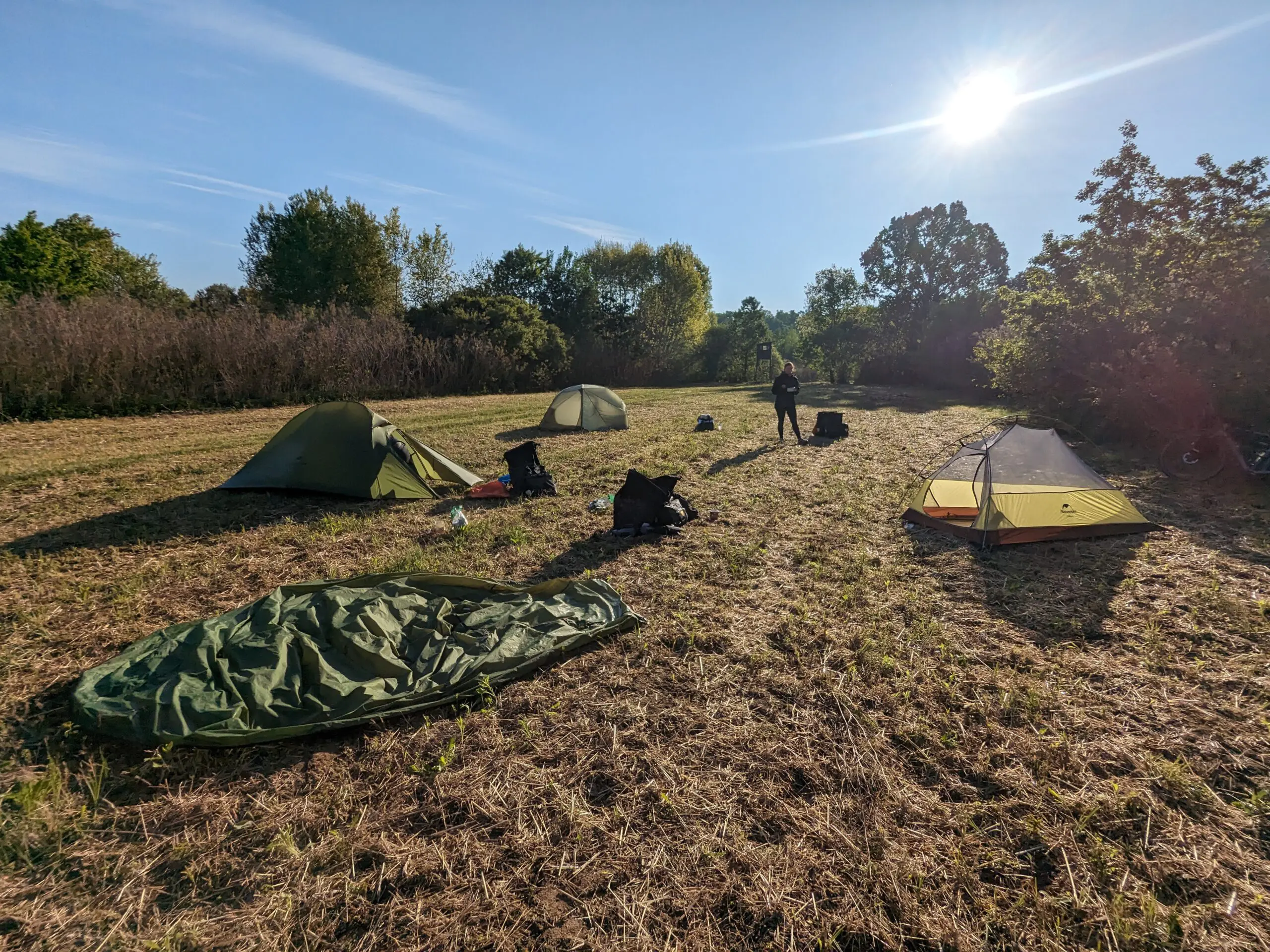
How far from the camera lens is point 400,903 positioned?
2225mm

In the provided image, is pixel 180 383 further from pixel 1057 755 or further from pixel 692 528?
pixel 1057 755

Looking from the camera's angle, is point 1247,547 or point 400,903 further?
point 1247,547

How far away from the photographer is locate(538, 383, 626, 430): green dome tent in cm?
1420

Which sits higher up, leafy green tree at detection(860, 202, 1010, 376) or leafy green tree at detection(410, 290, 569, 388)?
leafy green tree at detection(860, 202, 1010, 376)

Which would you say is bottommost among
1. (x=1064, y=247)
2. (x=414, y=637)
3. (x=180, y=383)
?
(x=414, y=637)

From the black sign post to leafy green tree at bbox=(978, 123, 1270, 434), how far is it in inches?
935

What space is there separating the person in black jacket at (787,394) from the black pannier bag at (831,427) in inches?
30.7

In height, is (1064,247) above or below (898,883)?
above

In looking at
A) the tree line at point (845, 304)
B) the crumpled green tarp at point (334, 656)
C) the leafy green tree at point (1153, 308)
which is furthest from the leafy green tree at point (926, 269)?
the crumpled green tarp at point (334, 656)

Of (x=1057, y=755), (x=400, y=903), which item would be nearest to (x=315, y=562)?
(x=400, y=903)

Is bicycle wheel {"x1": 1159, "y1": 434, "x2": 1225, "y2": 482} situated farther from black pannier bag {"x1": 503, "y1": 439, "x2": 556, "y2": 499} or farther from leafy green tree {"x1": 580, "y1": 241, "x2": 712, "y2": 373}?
leafy green tree {"x1": 580, "y1": 241, "x2": 712, "y2": 373}

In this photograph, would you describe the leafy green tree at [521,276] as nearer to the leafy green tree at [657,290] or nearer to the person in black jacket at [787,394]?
the leafy green tree at [657,290]

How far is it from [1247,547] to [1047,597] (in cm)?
337

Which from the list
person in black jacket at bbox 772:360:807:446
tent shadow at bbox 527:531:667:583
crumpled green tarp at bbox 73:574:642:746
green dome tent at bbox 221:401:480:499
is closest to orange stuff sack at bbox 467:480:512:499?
green dome tent at bbox 221:401:480:499
